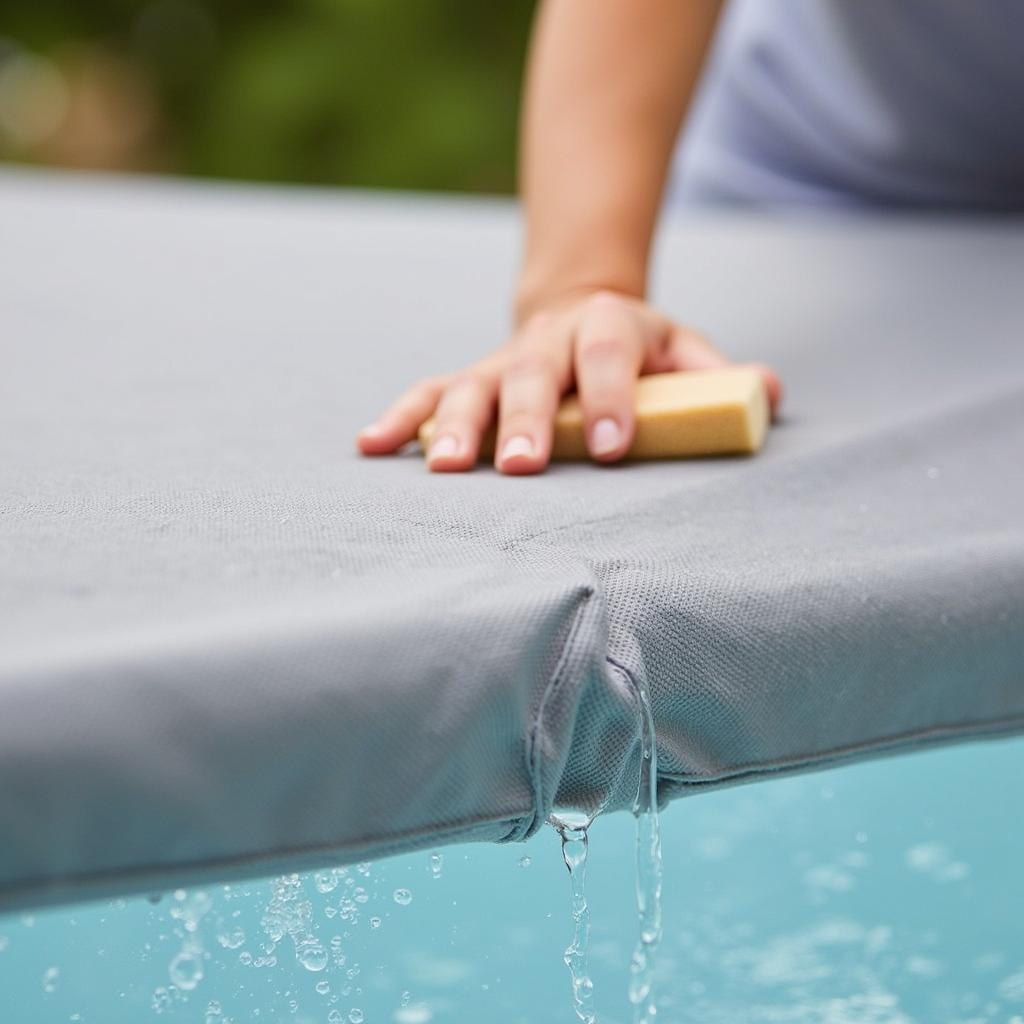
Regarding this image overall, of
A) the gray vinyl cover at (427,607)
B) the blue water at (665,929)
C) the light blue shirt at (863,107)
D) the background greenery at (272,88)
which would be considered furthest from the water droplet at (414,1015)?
the background greenery at (272,88)

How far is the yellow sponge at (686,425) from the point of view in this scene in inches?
29.2

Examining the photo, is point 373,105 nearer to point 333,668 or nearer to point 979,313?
point 979,313

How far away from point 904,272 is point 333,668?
0.91 metres

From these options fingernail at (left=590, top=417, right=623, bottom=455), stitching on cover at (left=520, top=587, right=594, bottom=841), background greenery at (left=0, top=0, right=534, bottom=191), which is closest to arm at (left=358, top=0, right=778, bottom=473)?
fingernail at (left=590, top=417, right=623, bottom=455)

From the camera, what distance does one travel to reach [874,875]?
732 mm

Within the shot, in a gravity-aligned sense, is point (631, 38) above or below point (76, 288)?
above

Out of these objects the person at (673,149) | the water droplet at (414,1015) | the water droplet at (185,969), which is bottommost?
the water droplet at (414,1015)

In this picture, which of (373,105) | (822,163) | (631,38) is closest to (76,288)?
(631,38)

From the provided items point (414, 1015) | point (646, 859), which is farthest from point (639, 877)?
point (414, 1015)

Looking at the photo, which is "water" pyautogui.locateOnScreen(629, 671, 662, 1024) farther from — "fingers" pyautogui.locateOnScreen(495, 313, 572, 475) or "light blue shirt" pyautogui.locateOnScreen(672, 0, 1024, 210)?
"light blue shirt" pyautogui.locateOnScreen(672, 0, 1024, 210)

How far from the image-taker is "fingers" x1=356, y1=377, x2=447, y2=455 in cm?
76

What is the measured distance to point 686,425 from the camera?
75 cm

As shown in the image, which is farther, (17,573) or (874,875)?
(874,875)

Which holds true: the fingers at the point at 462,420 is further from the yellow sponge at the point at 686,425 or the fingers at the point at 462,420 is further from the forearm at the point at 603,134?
the forearm at the point at 603,134
